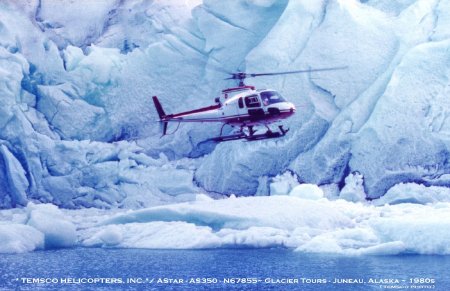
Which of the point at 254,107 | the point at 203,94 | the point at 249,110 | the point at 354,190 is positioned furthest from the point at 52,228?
the point at 354,190

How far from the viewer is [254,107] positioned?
14008 millimetres

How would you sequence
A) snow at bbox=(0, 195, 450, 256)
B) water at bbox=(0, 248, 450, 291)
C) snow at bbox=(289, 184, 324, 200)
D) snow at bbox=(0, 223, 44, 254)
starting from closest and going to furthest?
water at bbox=(0, 248, 450, 291), snow at bbox=(0, 195, 450, 256), snow at bbox=(0, 223, 44, 254), snow at bbox=(289, 184, 324, 200)

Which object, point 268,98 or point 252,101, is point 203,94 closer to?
point 252,101

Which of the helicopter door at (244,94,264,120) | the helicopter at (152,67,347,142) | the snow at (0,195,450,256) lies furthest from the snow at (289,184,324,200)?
the helicopter door at (244,94,264,120)

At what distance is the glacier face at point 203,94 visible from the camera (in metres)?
17.0

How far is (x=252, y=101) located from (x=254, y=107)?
0.12m

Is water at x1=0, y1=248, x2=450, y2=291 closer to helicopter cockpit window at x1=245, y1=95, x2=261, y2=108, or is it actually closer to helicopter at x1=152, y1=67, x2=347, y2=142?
helicopter at x1=152, y1=67, x2=347, y2=142

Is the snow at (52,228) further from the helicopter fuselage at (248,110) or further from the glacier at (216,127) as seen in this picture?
the helicopter fuselage at (248,110)

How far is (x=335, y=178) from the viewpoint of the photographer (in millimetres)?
17562

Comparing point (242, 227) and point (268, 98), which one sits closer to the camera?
point (268, 98)

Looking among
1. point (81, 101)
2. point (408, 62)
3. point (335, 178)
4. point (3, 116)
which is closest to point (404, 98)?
point (408, 62)

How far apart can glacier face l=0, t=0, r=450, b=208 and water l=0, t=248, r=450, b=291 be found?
10.3 ft

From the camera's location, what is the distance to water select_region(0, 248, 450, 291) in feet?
41.2

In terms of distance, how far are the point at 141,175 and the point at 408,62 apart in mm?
7136
